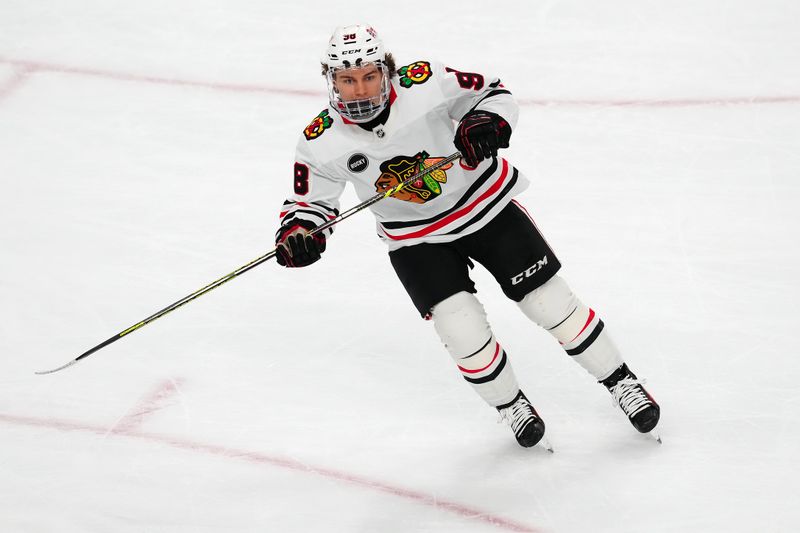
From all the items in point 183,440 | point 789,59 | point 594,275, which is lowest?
point 183,440

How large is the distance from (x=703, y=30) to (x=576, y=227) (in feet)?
5.62

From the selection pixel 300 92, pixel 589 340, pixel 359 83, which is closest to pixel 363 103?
pixel 359 83

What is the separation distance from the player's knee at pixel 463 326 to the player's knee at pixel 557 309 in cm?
15

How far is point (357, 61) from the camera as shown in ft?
8.77

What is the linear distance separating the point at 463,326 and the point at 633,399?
0.55m

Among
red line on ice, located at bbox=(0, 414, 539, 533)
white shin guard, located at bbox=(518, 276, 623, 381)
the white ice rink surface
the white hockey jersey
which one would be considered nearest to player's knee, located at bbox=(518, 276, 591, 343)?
white shin guard, located at bbox=(518, 276, 623, 381)

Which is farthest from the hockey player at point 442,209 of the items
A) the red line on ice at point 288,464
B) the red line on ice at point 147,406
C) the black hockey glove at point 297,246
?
the red line on ice at point 147,406

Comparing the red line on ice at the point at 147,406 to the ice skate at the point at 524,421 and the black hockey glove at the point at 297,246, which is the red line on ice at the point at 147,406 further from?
the ice skate at the point at 524,421

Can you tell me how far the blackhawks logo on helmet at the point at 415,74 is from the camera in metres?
2.81

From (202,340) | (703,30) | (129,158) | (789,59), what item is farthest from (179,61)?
(789,59)

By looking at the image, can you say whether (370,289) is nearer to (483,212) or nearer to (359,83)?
(483,212)

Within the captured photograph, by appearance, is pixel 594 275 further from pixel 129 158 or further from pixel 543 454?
pixel 129 158

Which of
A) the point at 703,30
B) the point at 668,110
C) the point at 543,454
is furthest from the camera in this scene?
the point at 703,30

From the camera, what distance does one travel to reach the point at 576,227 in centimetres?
396
